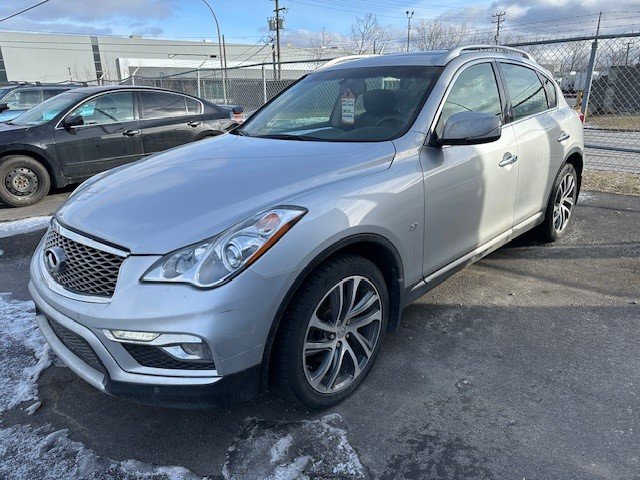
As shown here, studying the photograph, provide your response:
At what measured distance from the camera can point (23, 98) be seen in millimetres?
12328

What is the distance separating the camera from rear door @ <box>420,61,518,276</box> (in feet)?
9.51

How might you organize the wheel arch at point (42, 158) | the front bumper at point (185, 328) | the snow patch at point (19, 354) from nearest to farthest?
the front bumper at point (185, 328) → the snow patch at point (19, 354) → the wheel arch at point (42, 158)

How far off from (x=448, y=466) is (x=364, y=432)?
417 millimetres

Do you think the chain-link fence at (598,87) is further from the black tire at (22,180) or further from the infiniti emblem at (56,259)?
the black tire at (22,180)

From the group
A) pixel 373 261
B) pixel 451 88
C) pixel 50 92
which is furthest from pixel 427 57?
pixel 50 92

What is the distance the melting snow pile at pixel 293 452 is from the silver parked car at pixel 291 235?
0.56 feet

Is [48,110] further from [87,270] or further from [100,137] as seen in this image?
[87,270]

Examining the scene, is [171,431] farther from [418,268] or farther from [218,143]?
[218,143]

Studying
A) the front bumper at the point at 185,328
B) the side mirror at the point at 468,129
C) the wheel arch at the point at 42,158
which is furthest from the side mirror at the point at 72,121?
the side mirror at the point at 468,129

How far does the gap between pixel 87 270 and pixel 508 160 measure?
2.83 metres

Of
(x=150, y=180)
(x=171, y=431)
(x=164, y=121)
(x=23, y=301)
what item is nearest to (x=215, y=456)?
(x=171, y=431)

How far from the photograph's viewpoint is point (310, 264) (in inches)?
85.1

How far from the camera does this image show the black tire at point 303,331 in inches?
85.3

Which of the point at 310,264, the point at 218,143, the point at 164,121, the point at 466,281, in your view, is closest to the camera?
the point at 310,264
